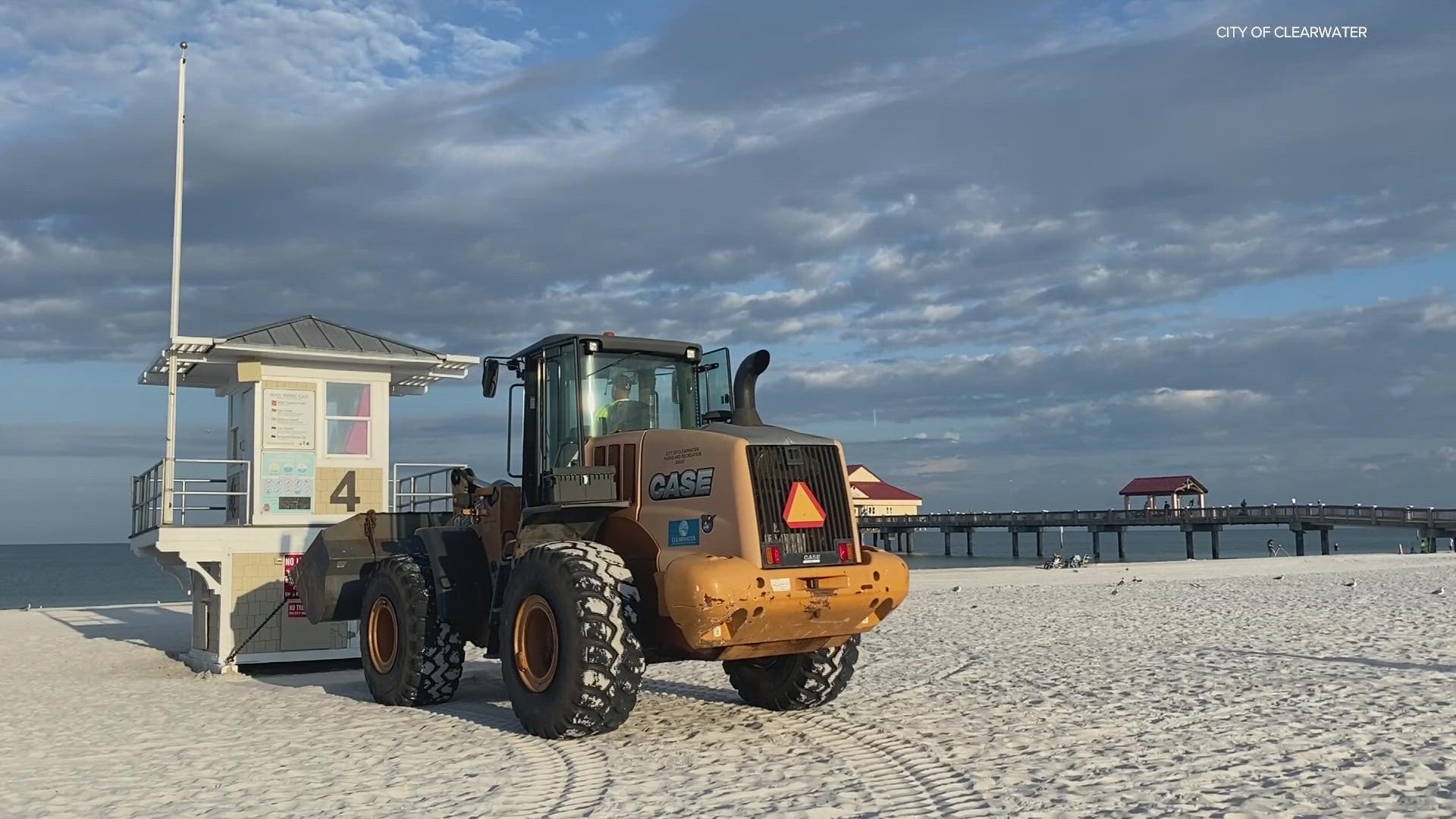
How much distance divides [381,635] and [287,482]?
4790 millimetres

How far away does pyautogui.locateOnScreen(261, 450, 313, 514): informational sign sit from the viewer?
1465 centimetres

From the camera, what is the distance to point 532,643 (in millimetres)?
8617

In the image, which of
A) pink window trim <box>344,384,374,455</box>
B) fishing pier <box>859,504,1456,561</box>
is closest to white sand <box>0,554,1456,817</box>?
pink window trim <box>344,384,374,455</box>

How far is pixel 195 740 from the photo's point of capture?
29.2 feet

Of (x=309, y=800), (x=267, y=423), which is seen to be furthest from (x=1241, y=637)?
Answer: (x=267, y=423)

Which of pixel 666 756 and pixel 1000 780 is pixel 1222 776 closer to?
pixel 1000 780

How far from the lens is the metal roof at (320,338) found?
1480 cm

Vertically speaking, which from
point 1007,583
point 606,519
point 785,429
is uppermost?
point 785,429

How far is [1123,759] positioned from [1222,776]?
67cm

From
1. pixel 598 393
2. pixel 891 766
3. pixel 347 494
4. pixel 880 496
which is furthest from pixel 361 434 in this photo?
pixel 880 496

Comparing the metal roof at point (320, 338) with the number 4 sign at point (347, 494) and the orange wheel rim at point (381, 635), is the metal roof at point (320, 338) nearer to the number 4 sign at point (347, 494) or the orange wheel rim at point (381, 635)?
the number 4 sign at point (347, 494)

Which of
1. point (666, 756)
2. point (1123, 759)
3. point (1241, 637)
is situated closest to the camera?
point (1123, 759)

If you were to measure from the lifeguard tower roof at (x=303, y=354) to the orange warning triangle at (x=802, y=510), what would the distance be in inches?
330

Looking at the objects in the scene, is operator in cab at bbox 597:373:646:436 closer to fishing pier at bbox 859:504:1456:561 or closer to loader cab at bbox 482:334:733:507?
loader cab at bbox 482:334:733:507
